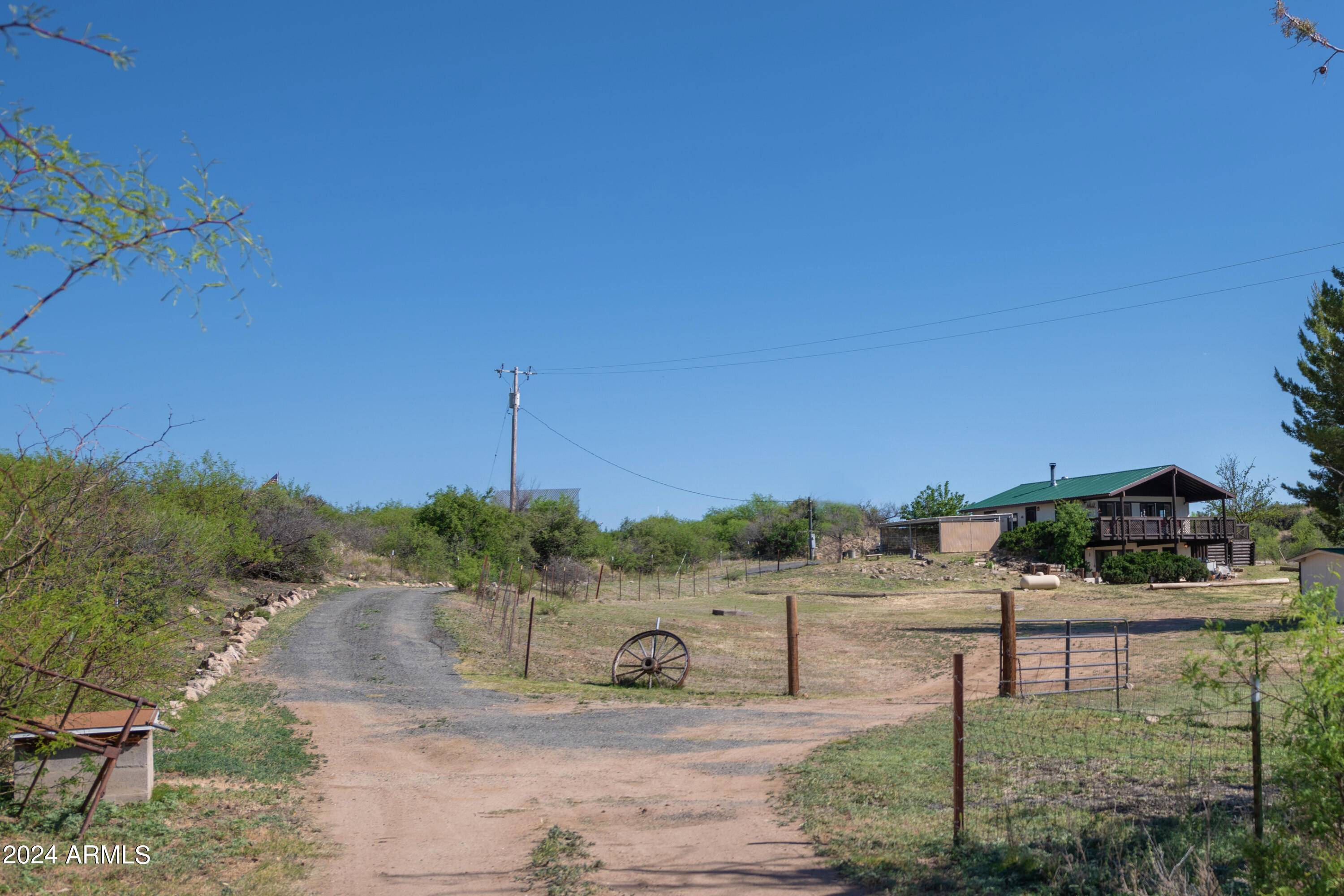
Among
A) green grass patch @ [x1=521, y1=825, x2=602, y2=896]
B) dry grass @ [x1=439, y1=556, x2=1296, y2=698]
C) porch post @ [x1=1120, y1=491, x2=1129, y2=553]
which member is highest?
porch post @ [x1=1120, y1=491, x2=1129, y2=553]

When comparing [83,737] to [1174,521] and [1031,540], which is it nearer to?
[1031,540]

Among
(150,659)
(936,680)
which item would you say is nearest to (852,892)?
(150,659)

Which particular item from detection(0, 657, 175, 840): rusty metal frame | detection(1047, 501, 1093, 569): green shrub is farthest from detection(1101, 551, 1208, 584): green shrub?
detection(0, 657, 175, 840): rusty metal frame

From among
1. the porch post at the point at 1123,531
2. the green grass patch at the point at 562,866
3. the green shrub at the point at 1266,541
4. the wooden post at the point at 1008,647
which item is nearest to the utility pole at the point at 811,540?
the porch post at the point at 1123,531

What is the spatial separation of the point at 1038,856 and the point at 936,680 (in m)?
14.0

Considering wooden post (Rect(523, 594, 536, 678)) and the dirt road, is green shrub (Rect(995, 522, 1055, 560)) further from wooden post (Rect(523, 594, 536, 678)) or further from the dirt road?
the dirt road

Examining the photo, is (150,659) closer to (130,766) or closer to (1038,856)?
(130,766)

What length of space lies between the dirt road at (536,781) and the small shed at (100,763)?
1.61 meters

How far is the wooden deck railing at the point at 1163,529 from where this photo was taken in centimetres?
4694

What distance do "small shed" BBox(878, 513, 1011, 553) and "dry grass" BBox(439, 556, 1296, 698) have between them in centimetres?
645

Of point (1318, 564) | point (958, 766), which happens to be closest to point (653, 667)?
point (958, 766)

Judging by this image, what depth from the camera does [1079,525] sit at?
47031mm

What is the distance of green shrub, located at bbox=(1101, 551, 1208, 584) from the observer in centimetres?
4331

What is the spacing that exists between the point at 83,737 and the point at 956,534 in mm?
51612
